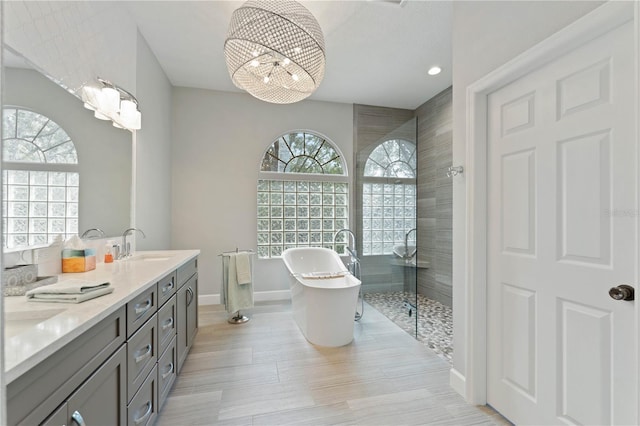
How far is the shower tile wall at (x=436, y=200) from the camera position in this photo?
3.56 metres

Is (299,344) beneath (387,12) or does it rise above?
beneath

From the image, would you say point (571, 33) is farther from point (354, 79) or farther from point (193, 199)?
point (193, 199)

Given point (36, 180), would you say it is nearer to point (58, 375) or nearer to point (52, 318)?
point (52, 318)

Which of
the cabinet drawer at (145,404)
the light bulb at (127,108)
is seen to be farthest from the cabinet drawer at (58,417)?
the light bulb at (127,108)

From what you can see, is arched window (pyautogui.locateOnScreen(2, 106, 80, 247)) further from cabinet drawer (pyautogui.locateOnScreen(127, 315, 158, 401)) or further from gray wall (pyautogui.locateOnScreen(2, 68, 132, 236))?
cabinet drawer (pyautogui.locateOnScreen(127, 315, 158, 401))

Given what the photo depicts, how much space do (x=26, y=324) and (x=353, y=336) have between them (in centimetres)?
244

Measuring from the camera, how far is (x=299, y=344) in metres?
2.61

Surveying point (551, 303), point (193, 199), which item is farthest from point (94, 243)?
point (551, 303)

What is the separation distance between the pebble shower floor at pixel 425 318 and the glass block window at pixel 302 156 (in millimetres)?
1988

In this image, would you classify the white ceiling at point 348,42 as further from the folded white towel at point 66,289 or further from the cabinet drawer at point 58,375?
the cabinet drawer at point 58,375

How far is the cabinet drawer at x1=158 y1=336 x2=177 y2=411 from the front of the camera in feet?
5.26

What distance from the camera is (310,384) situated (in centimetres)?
200

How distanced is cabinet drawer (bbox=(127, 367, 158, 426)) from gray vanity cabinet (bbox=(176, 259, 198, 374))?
1.53 feet

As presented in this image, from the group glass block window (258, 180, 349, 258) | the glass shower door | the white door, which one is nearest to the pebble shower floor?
the glass shower door
